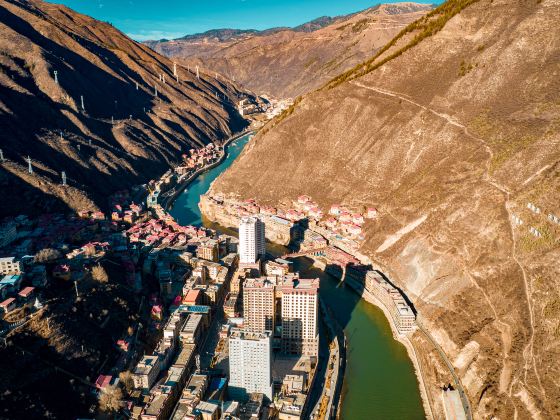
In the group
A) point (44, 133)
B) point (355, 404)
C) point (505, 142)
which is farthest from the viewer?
point (44, 133)

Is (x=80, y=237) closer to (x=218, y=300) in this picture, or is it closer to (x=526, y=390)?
(x=218, y=300)

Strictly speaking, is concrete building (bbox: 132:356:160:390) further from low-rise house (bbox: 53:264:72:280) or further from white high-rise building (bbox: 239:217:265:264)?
white high-rise building (bbox: 239:217:265:264)

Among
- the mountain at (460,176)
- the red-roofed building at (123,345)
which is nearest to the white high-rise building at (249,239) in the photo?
the mountain at (460,176)

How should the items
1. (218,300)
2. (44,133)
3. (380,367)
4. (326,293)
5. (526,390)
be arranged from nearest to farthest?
(526,390) < (380,367) < (218,300) < (326,293) < (44,133)

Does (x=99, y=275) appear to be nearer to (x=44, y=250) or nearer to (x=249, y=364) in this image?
(x=44, y=250)

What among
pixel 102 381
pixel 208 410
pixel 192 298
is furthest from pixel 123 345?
pixel 208 410

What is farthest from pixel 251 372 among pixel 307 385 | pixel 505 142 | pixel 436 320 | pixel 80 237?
pixel 505 142
